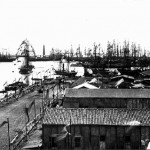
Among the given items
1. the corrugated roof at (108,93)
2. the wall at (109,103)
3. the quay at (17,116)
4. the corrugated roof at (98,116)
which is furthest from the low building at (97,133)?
the corrugated roof at (108,93)

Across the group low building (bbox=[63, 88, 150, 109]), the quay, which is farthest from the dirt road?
low building (bbox=[63, 88, 150, 109])

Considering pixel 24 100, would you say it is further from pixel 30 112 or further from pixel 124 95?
pixel 124 95

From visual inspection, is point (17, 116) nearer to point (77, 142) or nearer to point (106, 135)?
point (77, 142)

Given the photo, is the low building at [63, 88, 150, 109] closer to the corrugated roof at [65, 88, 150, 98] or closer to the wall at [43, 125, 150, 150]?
the corrugated roof at [65, 88, 150, 98]

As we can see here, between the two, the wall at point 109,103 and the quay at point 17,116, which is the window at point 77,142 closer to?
the quay at point 17,116

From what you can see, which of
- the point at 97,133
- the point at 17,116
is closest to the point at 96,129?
the point at 97,133

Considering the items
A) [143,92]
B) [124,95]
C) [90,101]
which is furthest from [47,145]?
[143,92]
